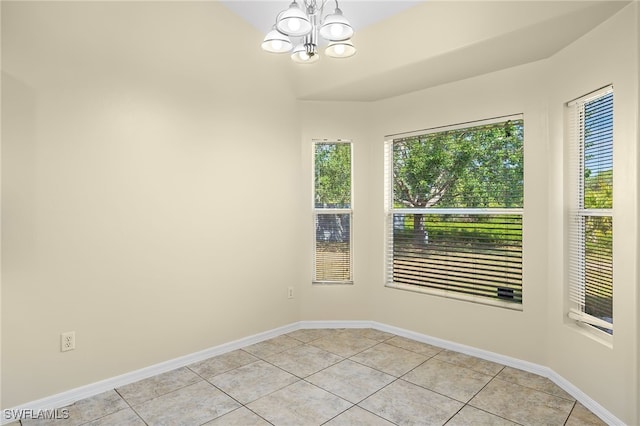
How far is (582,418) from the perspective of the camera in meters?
2.36

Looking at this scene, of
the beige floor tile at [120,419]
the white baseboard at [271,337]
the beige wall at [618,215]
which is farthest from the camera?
the white baseboard at [271,337]

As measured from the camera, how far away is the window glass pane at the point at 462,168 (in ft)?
10.4

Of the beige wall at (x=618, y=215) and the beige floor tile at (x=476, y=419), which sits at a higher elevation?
the beige wall at (x=618, y=215)

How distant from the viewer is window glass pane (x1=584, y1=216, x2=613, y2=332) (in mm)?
2443

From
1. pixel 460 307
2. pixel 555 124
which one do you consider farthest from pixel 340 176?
pixel 555 124

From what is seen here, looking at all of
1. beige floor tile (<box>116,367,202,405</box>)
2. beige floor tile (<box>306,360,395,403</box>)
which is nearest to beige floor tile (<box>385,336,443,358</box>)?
beige floor tile (<box>306,360,395,403</box>)

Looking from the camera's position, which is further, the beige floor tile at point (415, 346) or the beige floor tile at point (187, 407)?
the beige floor tile at point (415, 346)

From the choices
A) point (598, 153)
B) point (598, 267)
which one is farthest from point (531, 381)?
point (598, 153)

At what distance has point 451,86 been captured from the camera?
3.48m

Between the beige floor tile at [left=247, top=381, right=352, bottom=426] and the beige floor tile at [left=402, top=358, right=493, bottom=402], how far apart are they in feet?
2.23

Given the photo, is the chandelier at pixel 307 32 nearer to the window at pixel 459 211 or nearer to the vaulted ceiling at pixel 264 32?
the vaulted ceiling at pixel 264 32

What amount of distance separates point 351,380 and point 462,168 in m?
2.07

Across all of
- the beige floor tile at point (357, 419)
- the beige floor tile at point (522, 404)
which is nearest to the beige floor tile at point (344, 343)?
the beige floor tile at point (357, 419)

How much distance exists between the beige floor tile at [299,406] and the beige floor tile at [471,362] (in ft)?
3.89
